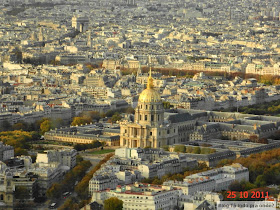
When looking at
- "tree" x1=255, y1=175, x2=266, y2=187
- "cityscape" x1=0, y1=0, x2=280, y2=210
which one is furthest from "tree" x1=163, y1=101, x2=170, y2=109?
"tree" x1=255, y1=175, x2=266, y2=187

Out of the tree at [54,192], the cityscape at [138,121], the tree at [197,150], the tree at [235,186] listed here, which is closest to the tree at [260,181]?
the cityscape at [138,121]

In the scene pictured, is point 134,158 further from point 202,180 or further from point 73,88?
point 73,88

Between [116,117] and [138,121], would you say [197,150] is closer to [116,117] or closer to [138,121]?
[138,121]

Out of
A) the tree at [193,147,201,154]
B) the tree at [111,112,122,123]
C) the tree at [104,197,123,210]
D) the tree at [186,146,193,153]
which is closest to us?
the tree at [104,197,123,210]

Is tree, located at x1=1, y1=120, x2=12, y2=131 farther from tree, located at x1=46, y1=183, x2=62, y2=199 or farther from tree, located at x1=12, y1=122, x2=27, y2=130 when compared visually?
tree, located at x1=46, y1=183, x2=62, y2=199

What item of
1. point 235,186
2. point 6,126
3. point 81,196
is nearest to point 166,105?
point 6,126

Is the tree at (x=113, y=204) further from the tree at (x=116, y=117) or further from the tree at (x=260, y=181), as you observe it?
the tree at (x=116, y=117)
